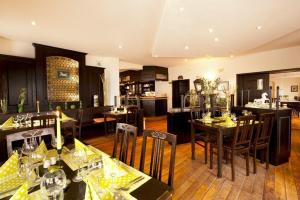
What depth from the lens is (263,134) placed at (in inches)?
106

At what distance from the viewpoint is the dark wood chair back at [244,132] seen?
7.88ft

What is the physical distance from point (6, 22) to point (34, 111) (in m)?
2.18

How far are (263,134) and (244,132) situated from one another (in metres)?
0.48

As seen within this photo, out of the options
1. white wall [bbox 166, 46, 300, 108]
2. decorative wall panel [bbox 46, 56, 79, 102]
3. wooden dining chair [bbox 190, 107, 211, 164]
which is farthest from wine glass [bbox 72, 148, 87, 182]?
white wall [bbox 166, 46, 300, 108]

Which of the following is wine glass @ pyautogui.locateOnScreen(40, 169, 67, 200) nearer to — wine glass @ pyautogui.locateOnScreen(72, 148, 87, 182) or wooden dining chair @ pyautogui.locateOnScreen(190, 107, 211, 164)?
wine glass @ pyautogui.locateOnScreen(72, 148, 87, 182)

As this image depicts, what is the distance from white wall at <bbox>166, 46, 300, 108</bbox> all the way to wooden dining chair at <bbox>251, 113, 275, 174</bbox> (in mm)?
3815

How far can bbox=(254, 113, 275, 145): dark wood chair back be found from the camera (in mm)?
2568

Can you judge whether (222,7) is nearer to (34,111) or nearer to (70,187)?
(70,187)

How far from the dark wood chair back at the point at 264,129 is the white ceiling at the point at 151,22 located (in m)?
1.63

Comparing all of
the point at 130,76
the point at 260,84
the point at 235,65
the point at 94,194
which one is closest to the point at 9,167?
the point at 94,194

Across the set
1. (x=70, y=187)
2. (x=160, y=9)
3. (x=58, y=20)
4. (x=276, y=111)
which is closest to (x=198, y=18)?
(x=160, y=9)

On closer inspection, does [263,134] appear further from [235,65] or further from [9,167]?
[235,65]

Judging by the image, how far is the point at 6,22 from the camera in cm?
312

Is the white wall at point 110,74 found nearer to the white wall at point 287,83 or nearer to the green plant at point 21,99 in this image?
the green plant at point 21,99
